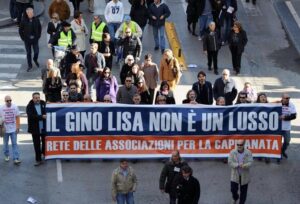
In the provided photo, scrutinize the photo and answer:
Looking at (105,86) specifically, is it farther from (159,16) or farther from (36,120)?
(159,16)

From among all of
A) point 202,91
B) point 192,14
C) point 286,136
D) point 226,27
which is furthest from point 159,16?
point 286,136

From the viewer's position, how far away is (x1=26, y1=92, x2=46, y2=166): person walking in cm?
1978

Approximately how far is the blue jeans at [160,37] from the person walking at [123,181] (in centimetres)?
1018

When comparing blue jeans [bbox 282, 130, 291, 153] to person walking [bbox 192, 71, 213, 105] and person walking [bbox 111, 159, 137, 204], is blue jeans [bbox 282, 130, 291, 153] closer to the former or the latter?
person walking [bbox 192, 71, 213, 105]

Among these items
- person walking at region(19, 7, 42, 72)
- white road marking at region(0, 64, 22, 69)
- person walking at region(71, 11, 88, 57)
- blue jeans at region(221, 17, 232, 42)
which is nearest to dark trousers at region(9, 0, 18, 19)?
white road marking at region(0, 64, 22, 69)

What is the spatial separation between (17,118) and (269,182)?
5.42 meters

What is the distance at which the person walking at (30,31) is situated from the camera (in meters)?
25.3

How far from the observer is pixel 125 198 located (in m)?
17.5

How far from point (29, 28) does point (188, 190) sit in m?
10.2

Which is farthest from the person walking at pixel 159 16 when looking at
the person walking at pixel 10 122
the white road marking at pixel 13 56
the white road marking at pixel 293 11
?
the person walking at pixel 10 122

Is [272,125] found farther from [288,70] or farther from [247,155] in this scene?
[288,70]

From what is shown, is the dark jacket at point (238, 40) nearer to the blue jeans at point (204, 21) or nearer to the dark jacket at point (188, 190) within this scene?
the blue jeans at point (204, 21)

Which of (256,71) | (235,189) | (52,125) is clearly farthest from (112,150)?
(256,71)

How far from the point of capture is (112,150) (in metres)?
20.2
